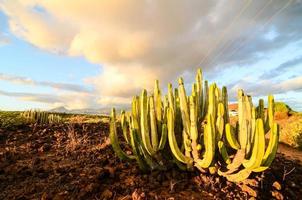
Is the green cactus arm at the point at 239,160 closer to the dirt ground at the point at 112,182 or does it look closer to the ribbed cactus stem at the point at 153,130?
the dirt ground at the point at 112,182

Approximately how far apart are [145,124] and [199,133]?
924mm

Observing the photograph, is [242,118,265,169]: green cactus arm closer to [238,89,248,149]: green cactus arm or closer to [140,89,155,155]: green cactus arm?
[238,89,248,149]: green cactus arm

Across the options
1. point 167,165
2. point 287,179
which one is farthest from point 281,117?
point 167,165

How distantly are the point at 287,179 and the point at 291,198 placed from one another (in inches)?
28.9

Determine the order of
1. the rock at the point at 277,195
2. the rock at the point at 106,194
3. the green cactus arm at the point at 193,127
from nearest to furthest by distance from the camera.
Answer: the rock at the point at 106,194, the rock at the point at 277,195, the green cactus arm at the point at 193,127

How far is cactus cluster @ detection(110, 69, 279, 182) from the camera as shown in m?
3.76

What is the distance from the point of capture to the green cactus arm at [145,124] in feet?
14.0

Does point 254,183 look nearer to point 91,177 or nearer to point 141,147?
point 141,147

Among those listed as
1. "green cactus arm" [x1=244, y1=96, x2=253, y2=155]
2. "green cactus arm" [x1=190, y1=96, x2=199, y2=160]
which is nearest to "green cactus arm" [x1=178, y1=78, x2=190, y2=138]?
"green cactus arm" [x1=190, y1=96, x2=199, y2=160]

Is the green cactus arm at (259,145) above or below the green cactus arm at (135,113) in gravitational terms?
below

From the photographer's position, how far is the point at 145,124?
4.30m

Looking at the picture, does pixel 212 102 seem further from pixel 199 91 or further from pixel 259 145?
pixel 259 145

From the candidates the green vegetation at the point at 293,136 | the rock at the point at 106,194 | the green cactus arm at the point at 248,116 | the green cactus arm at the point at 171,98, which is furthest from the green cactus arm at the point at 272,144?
the green vegetation at the point at 293,136

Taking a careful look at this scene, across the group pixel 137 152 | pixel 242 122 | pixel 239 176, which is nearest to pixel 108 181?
pixel 137 152
